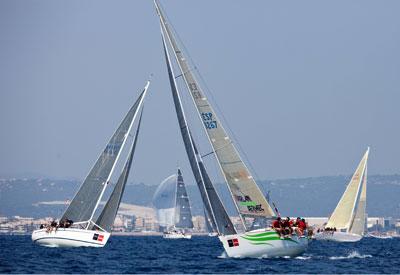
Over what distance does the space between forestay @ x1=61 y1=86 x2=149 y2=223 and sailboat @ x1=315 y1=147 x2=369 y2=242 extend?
3669cm

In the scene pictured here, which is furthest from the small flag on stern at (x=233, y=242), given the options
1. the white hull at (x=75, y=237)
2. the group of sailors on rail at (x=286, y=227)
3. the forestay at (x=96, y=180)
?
the forestay at (x=96, y=180)

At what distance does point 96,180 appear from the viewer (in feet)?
178

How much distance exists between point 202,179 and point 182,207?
225 feet

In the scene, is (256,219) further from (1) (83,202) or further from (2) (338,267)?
(1) (83,202)

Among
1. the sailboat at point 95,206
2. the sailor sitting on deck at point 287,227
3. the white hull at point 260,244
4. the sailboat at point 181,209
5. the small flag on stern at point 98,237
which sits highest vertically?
the sailboat at point 181,209

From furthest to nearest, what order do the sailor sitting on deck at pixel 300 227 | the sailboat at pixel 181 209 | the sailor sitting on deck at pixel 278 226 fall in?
the sailboat at pixel 181 209
the sailor sitting on deck at pixel 300 227
the sailor sitting on deck at pixel 278 226

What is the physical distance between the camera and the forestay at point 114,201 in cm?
5409

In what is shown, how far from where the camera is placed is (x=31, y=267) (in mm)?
39250

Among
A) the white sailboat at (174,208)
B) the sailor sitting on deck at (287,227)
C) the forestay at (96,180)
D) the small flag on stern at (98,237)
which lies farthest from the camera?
the white sailboat at (174,208)

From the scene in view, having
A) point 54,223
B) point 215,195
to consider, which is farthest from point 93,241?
point 215,195

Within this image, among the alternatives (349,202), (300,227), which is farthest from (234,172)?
(349,202)

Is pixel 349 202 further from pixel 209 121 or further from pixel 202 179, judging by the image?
pixel 209 121

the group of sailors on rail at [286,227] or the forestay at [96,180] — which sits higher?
the forestay at [96,180]

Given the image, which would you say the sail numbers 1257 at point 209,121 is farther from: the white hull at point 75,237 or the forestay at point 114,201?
the forestay at point 114,201
